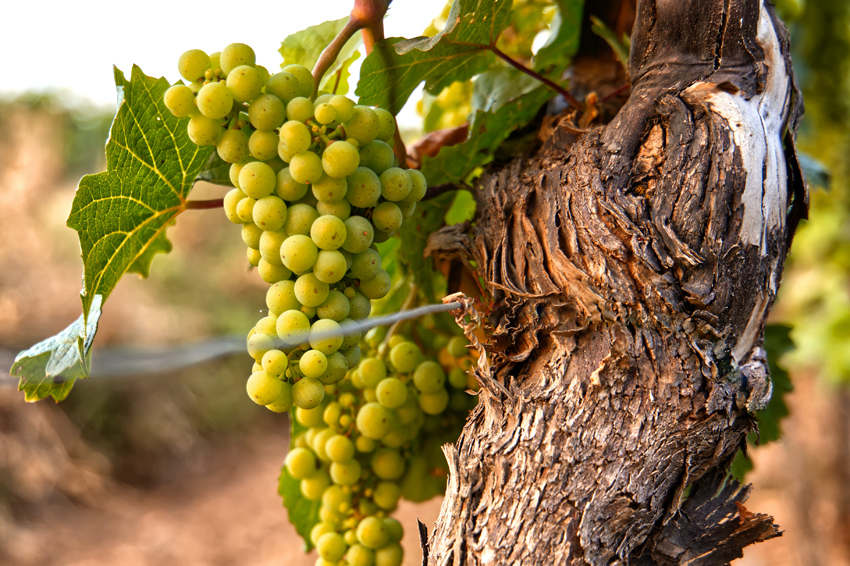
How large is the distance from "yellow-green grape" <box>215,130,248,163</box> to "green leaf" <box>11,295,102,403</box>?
151 mm

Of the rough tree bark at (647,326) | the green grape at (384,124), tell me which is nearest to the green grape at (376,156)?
the green grape at (384,124)

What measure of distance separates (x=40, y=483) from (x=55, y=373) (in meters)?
3.23

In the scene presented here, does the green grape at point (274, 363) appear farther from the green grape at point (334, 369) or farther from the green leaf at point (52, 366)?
the green leaf at point (52, 366)

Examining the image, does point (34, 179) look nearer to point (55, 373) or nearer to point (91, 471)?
point (91, 471)

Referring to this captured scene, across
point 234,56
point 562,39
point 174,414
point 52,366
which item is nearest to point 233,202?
point 234,56

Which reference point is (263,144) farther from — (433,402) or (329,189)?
(433,402)

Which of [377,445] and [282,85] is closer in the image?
[282,85]

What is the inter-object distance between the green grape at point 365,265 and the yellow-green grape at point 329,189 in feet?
0.15

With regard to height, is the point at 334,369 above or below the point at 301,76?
below

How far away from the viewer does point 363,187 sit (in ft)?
1.31

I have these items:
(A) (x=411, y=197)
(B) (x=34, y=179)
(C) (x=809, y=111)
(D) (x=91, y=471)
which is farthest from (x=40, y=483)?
(C) (x=809, y=111)

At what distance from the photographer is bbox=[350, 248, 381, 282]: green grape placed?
409 millimetres

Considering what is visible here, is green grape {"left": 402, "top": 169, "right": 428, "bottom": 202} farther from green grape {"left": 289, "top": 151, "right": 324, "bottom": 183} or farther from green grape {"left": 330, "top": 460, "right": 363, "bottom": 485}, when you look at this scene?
green grape {"left": 330, "top": 460, "right": 363, "bottom": 485}

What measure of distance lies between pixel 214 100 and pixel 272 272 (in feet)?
0.40
